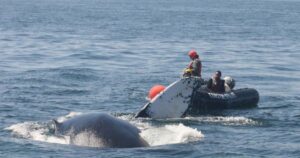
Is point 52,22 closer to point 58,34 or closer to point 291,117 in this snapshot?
point 58,34

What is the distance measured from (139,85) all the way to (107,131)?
1445 centimetres

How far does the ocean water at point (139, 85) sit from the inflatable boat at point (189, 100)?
42cm

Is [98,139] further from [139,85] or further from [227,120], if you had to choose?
[139,85]

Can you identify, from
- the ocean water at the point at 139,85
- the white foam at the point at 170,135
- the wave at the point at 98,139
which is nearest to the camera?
the wave at the point at 98,139

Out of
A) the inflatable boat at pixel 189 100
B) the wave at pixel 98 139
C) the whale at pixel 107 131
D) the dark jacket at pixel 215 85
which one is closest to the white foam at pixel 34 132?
the wave at pixel 98 139

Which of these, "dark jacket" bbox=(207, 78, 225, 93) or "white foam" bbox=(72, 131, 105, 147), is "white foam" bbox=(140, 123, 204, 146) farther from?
"dark jacket" bbox=(207, 78, 225, 93)

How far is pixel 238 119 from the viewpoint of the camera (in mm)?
23359

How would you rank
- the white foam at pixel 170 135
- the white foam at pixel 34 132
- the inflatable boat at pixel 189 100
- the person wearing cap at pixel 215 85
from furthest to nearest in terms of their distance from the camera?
the person wearing cap at pixel 215 85 < the inflatable boat at pixel 189 100 < the white foam at pixel 170 135 < the white foam at pixel 34 132

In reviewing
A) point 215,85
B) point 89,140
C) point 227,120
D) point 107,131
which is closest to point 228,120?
point 227,120

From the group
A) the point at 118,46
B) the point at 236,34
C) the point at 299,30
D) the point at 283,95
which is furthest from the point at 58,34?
the point at 283,95

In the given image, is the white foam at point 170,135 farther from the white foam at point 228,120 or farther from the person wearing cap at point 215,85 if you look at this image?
the person wearing cap at point 215,85

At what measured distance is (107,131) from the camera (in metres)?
16.8

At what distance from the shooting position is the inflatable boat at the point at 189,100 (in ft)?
75.8

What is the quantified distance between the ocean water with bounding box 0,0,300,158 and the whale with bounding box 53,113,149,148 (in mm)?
244
